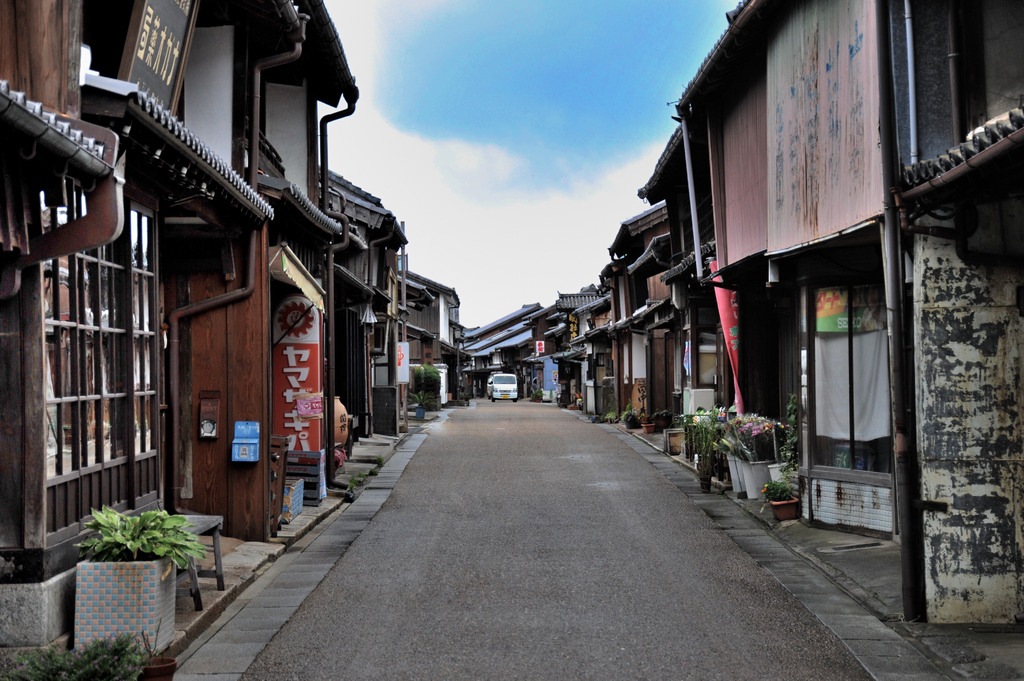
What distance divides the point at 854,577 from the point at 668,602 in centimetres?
211

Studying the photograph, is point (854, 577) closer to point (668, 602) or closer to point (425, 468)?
point (668, 602)

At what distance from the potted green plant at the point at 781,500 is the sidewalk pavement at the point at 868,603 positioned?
14cm

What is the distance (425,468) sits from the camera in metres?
18.5

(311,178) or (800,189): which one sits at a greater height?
(311,178)

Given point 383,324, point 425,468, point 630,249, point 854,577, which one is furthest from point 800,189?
point 630,249

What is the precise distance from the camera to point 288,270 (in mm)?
11023

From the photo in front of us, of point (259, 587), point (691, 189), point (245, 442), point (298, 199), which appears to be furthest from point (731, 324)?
point (259, 587)

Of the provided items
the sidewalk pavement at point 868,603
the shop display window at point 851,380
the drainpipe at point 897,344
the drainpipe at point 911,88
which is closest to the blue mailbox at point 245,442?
the sidewalk pavement at point 868,603

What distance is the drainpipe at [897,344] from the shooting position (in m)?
7.26

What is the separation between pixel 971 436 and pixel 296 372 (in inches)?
374

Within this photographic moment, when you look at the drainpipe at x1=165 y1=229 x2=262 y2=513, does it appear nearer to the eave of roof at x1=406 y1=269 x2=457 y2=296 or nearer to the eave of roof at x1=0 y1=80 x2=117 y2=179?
→ the eave of roof at x1=0 y1=80 x2=117 y2=179

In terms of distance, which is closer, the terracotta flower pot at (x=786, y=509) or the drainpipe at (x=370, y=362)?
the terracotta flower pot at (x=786, y=509)

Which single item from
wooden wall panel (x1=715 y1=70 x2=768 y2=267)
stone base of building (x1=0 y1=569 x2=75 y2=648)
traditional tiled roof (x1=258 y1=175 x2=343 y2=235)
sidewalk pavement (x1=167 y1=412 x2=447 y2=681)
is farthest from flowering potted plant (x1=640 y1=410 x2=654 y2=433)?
stone base of building (x1=0 y1=569 x2=75 y2=648)

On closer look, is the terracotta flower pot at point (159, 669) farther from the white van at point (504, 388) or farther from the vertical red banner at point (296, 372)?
the white van at point (504, 388)
